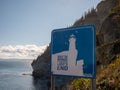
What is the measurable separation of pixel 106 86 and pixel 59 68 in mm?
2978

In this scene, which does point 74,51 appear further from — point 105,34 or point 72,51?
point 105,34

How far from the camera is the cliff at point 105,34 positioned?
1640 cm

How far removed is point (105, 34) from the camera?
28.0 m

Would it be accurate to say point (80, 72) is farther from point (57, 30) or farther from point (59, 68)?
point (57, 30)

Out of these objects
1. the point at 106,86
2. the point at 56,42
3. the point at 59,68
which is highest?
the point at 56,42

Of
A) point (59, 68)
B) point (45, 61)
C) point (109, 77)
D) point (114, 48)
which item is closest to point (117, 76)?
point (109, 77)

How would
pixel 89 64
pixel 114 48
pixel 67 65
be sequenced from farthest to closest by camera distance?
pixel 114 48 → pixel 67 65 → pixel 89 64

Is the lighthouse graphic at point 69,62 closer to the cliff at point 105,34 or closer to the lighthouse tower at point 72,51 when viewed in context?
the lighthouse tower at point 72,51

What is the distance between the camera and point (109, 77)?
8625 millimetres

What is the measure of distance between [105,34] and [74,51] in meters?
23.1

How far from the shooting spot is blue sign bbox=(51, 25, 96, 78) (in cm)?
504

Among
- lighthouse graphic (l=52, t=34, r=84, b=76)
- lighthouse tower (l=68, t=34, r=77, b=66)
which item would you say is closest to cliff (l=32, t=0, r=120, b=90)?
lighthouse graphic (l=52, t=34, r=84, b=76)

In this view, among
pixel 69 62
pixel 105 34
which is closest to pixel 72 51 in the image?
pixel 69 62

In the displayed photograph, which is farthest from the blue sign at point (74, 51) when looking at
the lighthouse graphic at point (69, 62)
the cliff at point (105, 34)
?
the cliff at point (105, 34)
